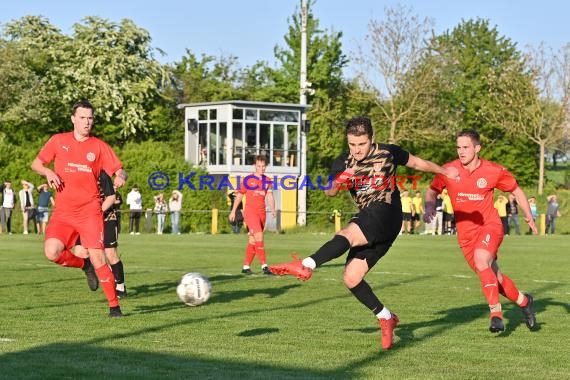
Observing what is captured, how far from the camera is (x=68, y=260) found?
11.9m

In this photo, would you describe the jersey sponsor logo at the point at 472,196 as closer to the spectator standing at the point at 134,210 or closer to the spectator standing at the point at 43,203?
the spectator standing at the point at 43,203

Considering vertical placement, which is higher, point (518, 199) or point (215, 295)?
point (518, 199)

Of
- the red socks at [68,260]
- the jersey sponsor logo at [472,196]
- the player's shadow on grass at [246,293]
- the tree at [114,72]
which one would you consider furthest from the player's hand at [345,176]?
the tree at [114,72]

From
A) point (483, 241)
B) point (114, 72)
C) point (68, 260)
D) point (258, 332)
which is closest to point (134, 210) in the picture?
point (114, 72)

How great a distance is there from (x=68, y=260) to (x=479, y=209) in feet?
14.4

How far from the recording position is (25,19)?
6234cm

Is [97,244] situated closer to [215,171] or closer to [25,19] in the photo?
[215,171]

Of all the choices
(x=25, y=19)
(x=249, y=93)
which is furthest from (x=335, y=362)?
(x=249, y=93)

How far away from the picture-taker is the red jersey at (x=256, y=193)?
19000mm

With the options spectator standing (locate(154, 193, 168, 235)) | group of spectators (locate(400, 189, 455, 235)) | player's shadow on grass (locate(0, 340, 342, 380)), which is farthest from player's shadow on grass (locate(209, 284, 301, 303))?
group of spectators (locate(400, 189, 455, 235))

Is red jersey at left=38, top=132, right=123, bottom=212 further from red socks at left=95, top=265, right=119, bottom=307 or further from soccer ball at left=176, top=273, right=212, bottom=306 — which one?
soccer ball at left=176, top=273, right=212, bottom=306

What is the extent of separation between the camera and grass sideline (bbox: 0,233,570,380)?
7.97 meters

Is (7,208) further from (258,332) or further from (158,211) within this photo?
(258,332)

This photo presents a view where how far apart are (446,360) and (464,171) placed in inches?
117
